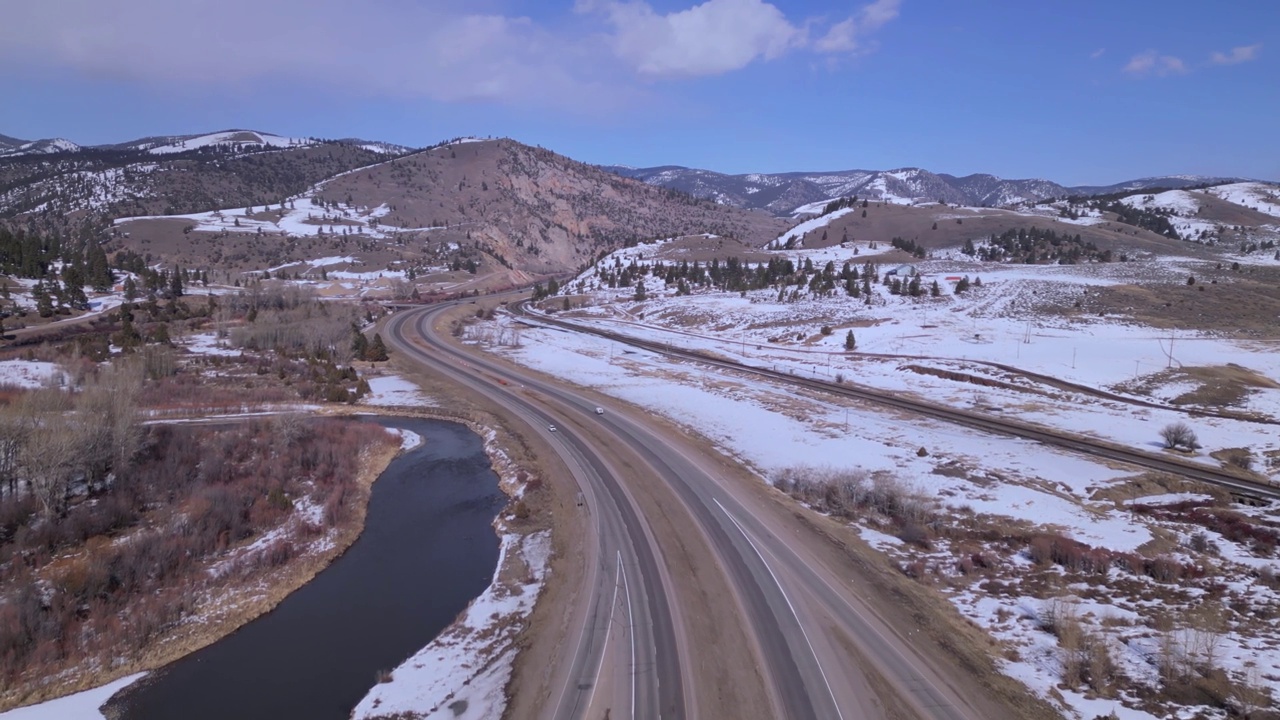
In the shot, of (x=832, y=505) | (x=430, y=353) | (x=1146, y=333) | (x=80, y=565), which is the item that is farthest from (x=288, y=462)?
(x=1146, y=333)

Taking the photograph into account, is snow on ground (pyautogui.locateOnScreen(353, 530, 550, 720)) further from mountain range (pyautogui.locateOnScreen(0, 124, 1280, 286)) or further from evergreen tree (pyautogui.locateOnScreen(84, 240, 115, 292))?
mountain range (pyautogui.locateOnScreen(0, 124, 1280, 286))

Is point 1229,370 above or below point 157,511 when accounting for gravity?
above

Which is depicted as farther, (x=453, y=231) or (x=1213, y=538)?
(x=453, y=231)

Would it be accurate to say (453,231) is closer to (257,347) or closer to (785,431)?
(257,347)

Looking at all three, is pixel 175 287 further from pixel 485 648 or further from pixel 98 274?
pixel 485 648

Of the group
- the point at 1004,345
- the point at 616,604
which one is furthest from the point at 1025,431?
the point at 616,604

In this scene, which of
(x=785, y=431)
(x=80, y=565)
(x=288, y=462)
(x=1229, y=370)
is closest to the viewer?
(x=80, y=565)
